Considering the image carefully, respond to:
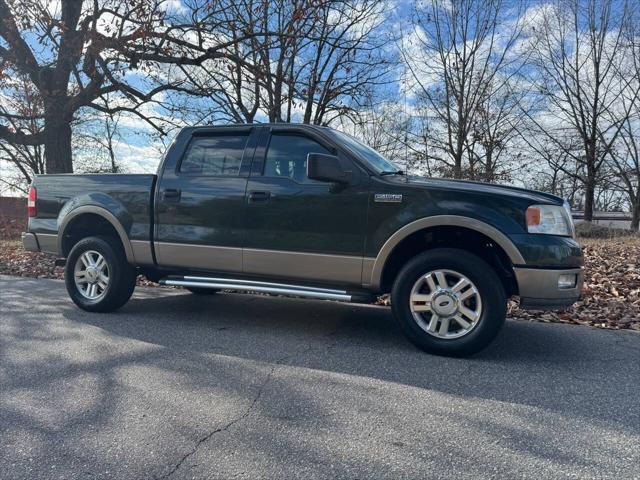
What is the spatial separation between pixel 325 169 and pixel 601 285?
4.80m

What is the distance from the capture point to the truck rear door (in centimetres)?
478

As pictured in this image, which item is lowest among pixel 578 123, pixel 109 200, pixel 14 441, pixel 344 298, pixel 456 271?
pixel 14 441

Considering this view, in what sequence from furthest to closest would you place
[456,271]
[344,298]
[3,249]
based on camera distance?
[3,249]
[344,298]
[456,271]

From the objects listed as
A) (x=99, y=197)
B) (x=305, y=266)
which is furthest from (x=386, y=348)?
(x=99, y=197)

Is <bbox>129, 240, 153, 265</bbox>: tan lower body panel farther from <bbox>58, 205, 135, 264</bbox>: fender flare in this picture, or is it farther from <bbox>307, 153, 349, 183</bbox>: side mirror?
<bbox>307, 153, 349, 183</bbox>: side mirror

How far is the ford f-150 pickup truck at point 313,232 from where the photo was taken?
3.87m

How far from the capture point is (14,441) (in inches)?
101

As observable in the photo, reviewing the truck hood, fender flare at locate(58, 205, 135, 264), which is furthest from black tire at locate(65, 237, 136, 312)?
the truck hood

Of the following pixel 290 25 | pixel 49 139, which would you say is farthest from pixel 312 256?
pixel 49 139

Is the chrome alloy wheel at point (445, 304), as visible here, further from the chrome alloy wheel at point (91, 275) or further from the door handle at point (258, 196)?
the chrome alloy wheel at point (91, 275)

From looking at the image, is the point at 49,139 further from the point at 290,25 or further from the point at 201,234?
the point at 201,234

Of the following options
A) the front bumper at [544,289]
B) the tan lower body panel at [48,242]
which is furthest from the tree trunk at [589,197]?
the tan lower body panel at [48,242]

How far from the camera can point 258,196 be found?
465cm

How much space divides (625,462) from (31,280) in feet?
28.1
